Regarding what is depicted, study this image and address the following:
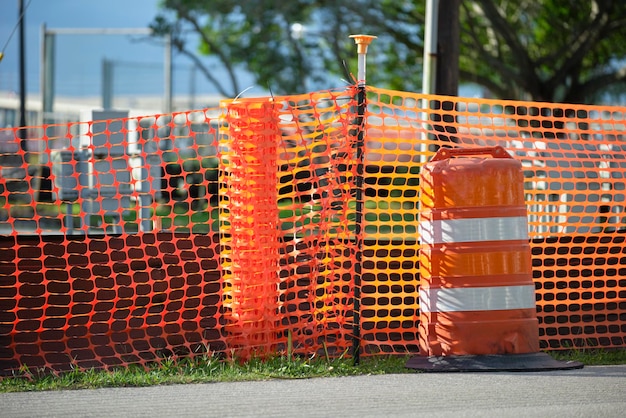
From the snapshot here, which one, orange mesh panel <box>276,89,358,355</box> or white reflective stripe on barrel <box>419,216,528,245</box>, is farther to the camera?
orange mesh panel <box>276,89,358,355</box>

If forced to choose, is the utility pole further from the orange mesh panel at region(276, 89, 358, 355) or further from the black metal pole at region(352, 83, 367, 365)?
the black metal pole at region(352, 83, 367, 365)

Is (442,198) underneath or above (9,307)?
above

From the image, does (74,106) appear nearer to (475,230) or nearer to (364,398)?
(475,230)

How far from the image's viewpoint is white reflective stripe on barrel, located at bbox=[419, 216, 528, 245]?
6.61 m

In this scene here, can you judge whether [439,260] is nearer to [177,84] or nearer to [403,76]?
[403,76]

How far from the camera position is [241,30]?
84.5 ft

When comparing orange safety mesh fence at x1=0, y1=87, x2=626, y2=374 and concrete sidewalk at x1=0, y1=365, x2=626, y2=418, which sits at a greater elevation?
orange safety mesh fence at x1=0, y1=87, x2=626, y2=374

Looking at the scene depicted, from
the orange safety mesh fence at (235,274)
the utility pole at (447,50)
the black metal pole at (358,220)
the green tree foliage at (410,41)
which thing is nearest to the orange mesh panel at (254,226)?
the orange safety mesh fence at (235,274)

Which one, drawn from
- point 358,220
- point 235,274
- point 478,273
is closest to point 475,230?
point 478,273

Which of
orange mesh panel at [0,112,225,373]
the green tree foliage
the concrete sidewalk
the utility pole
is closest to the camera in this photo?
the concrete sidewalk

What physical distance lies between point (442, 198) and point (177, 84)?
80.5 feet

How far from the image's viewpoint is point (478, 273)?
6574mm

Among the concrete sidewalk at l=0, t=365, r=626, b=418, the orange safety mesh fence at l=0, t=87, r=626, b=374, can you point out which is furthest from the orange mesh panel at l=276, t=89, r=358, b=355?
the concrete sidewalk at l=0, t=365, r=626, b=418

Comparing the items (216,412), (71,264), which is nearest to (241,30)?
(71,264)
